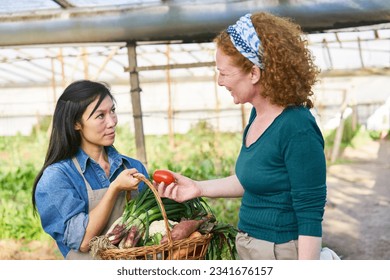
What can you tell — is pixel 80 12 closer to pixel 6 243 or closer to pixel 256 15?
pixel 6 243

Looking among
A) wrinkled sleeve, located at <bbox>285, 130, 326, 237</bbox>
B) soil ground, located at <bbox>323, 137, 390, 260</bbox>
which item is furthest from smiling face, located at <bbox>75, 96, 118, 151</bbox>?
soil ground, located at <bbox>323, 137, 390, 260</bbox>

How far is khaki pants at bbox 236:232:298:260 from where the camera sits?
1.24 meters

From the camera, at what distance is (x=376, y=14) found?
8.83ft

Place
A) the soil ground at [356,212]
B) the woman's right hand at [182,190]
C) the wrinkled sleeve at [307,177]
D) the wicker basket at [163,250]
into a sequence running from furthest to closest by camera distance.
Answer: the soil ground at [356,212] < the woman's right hand at [182,190] < the wicker basket at [163,250] < the wrinkled sleeve at [307,177]

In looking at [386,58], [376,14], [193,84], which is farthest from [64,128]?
[193,84]

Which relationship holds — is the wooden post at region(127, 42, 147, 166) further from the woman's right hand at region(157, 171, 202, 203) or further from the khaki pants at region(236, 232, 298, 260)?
the khaki pants at region(236, 232, 298, 260)

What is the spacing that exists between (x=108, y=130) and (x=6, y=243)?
2656mm

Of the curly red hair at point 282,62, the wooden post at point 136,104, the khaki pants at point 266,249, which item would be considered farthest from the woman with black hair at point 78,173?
the wooden post at point 136,104

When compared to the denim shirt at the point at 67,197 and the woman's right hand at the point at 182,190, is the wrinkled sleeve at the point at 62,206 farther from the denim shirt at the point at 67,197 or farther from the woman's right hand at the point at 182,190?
the woman's right hand at the point at 182,190

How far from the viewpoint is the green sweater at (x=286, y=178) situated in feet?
3.77

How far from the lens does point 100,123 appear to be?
1.49 metres

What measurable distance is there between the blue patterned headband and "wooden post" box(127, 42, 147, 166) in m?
2.15

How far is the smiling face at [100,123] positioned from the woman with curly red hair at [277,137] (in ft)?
1.19
